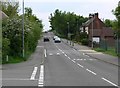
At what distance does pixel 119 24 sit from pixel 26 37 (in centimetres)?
1100

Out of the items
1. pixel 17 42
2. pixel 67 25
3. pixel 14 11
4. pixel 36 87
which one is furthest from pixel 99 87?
pixel 67 25

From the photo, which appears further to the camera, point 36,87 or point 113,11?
point 113,11

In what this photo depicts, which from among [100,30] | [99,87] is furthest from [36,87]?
[100,30]

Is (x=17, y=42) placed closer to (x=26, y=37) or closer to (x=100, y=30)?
(x=26, y=37)

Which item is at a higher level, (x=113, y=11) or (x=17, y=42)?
(x=113, y=11)

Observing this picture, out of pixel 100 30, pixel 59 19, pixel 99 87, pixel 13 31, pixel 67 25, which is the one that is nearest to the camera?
pixel 99 87

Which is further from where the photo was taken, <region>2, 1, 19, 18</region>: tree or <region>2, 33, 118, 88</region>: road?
<region>2, 1, 19, 18</region>: tree

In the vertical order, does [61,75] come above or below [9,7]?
below

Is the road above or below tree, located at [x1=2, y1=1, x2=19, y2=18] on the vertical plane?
below

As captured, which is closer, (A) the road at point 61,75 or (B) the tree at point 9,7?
(A) the road at point 61,75

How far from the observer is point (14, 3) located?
3814 inches

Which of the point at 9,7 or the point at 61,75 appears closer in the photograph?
the point at 61,75

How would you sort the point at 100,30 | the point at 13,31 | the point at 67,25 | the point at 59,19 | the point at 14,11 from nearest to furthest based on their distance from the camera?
the point at 13,31 < the point at 14,11 < the point at 100,30 < the point at 67,25 < the point at 59,19

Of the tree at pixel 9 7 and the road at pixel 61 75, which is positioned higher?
the tree at pixel 9 7
